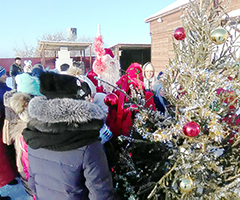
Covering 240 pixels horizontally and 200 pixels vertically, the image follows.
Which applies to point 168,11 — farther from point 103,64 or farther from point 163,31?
point 103,64

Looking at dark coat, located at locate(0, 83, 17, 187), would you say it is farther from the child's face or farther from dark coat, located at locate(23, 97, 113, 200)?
the child's face

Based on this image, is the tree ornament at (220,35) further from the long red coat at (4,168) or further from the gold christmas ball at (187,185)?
the long red coat at (4,168)

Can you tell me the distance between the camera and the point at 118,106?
2.70 meters

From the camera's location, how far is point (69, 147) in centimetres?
132

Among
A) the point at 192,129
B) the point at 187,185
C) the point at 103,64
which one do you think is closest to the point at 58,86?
the point at 192,129

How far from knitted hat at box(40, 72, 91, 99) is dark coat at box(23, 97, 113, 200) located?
68mm

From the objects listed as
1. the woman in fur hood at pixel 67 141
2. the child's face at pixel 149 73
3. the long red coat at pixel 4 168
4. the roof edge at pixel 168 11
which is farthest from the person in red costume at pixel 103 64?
the roof edge at pixel 168 11

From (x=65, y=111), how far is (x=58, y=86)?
21 cm

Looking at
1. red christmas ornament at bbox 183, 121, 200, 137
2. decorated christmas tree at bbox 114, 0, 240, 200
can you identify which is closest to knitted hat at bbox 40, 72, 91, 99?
decorated christmas tree at bbox 114, 0, 240, 200

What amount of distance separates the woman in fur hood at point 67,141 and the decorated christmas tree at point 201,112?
418 millimetres

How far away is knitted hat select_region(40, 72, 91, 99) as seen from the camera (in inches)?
55.0

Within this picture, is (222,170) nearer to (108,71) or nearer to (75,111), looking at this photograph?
(75,111)

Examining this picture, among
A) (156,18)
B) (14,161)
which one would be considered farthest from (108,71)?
(156,18)

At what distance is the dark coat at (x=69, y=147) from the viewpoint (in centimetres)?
131
